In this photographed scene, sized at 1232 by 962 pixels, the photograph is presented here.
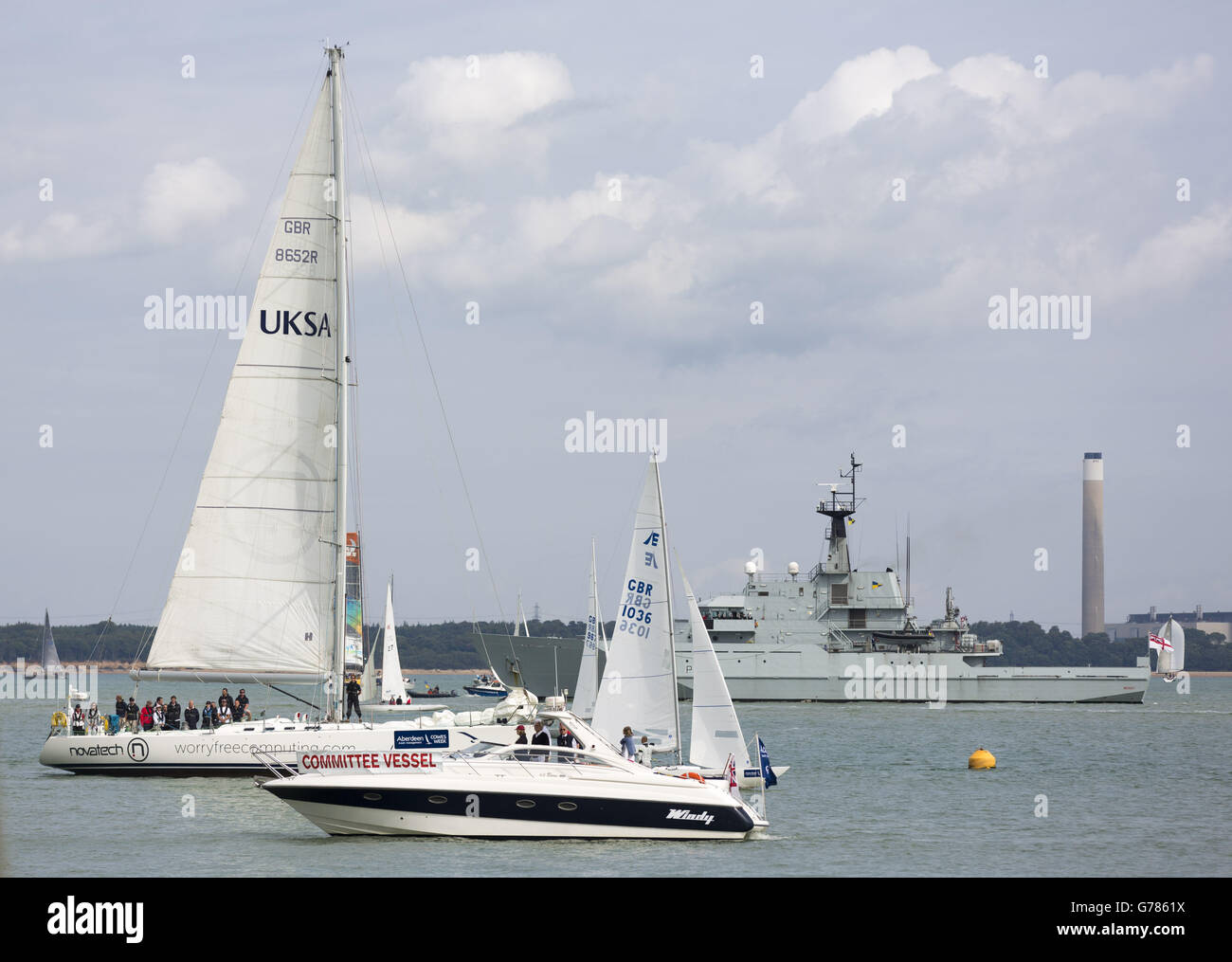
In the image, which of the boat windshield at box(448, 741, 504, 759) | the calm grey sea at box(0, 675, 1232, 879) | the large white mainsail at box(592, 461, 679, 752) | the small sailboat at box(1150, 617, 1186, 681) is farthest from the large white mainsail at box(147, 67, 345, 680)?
the small sailboat at box(1150, 617, 1186, 681)

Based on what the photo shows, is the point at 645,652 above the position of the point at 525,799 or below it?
above

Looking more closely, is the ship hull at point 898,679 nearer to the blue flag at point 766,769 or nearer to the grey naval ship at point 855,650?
the grey naval ship at point 855,650

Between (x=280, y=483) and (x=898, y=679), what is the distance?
4716 cm

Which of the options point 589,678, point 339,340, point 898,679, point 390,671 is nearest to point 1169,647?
point 898,679

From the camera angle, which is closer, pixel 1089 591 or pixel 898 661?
pixel 898 661

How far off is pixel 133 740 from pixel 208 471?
6035 millimetres

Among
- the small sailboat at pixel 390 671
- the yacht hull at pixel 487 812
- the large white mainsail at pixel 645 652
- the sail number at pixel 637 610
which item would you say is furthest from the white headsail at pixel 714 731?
the small sailboat at pixel 390 671

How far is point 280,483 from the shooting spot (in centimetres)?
2975

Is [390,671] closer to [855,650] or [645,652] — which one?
[855,650]

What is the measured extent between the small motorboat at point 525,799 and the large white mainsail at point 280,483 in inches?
328
